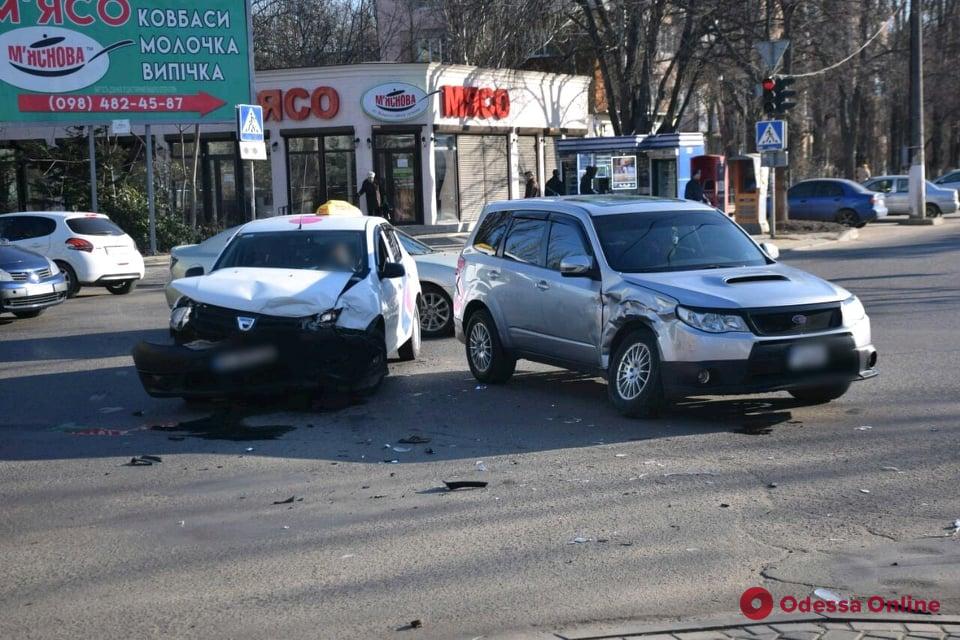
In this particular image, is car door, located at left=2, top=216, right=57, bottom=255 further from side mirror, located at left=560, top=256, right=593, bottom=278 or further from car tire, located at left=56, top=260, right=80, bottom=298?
side mirror, located at left=560, top=256, right=593, bottom=278

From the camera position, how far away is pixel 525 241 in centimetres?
1089

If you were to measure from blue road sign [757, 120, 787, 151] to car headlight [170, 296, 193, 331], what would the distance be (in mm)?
19423

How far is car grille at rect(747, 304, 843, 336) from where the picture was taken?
28.1 ft

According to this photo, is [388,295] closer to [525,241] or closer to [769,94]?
[525,241]

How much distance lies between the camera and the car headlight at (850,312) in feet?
29.0

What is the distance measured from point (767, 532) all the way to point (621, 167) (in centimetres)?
2752

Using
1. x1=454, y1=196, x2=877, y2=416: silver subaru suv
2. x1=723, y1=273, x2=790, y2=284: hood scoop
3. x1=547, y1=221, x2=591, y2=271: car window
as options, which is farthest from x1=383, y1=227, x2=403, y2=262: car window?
x1=723, y1=273, x2=790, y2=284: hood scoop

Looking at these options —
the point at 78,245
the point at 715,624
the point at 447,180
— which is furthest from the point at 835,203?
the point at 715,624

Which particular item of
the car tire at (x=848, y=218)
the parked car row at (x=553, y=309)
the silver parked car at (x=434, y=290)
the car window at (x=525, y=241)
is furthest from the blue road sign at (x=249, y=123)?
the car tire at (x=848, y=218)

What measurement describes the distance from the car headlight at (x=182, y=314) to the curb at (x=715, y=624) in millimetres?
6149

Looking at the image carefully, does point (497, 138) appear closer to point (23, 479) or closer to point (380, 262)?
point (380, 262)

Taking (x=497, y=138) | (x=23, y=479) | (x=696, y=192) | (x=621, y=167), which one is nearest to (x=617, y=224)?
(x=23, y=479)

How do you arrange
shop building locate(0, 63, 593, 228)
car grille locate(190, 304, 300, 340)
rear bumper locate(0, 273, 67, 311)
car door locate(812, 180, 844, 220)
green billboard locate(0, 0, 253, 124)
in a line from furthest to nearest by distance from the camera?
car door locate(812, 180, 844, 220), shop building locate(0, 63, 593, 228), green billboard locate(0, 0, 253, 124), rear bumper locate(0, 273, 67, 311), car grille locate(190, 304, 300, 340)

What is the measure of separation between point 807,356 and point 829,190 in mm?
28191
